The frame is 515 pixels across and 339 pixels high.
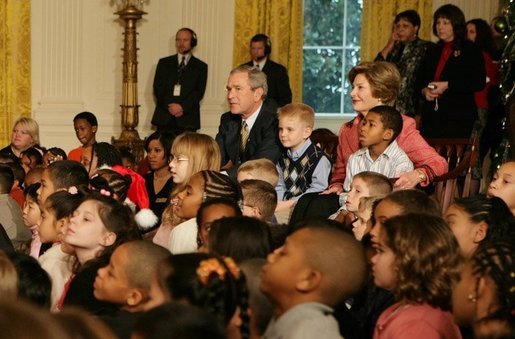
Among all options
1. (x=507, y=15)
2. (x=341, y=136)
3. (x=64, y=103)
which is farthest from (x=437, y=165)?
(x=64, y=103)

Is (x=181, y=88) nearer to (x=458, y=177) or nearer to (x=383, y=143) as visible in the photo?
(x=458, y=177)

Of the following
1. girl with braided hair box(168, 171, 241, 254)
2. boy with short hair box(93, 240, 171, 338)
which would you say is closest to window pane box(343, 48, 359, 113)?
girl with braided hair box(168, 171, 241, 254)

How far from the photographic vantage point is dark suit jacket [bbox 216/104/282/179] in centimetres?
653

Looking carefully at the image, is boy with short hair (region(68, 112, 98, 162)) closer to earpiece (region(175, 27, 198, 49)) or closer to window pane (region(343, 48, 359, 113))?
earpiece (region(175, 27, 198, 49))

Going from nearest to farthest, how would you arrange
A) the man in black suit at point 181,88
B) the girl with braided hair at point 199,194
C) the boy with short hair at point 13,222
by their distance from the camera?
the girl with braided hair at point 199,194, the boy with short hair at point 13,222, the man in black suit at point 181,88

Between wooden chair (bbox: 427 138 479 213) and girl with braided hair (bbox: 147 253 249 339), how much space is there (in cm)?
318

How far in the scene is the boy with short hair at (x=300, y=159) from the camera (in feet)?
20.6

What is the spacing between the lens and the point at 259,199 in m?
5.28

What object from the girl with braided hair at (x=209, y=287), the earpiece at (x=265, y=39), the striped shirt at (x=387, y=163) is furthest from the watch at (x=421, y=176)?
the earpiece at (x=265, y=39)

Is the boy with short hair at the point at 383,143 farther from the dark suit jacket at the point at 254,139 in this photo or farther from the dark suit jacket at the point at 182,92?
the dark suit jacket at the point at 182,92

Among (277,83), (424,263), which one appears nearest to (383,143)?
(424,263)

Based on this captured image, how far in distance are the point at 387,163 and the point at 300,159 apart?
0.66 meters

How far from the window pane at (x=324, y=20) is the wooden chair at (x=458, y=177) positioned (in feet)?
18.4

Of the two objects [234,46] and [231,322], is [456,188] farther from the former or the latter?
[234,46]
